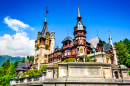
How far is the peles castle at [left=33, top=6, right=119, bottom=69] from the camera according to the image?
3919 cm

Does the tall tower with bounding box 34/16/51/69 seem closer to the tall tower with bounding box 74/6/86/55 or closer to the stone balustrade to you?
the tall tower with bounding box 74/6/86/55

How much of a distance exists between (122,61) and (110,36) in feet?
42.4

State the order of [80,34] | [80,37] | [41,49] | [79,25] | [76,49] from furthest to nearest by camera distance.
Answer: [41,49]
[79,25]
[80,34]
[80,37]
[76,49]

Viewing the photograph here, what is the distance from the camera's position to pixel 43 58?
6000 centimetres

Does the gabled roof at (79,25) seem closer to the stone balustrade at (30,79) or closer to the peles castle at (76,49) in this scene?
the peles castle at (76,49)

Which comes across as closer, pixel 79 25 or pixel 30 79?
pixel 30 79

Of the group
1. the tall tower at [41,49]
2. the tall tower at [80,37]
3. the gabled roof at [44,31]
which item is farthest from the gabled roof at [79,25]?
the gabled roof at [44,31]

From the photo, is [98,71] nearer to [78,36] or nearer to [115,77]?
[115,77]

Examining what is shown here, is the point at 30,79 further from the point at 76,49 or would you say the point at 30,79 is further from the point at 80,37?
the point at 80,37

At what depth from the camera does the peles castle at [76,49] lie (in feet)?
129

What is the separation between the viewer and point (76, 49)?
4225 centimetres

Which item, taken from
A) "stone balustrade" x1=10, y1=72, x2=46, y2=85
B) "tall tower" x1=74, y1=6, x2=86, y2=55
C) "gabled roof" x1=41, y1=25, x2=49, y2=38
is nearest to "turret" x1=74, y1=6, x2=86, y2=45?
"tall tower" x1=74, y1=6, x2=86, y2=55

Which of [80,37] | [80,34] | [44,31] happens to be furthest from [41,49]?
[80,34]

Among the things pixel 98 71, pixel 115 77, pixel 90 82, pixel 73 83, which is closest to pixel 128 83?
pixel 115 77
